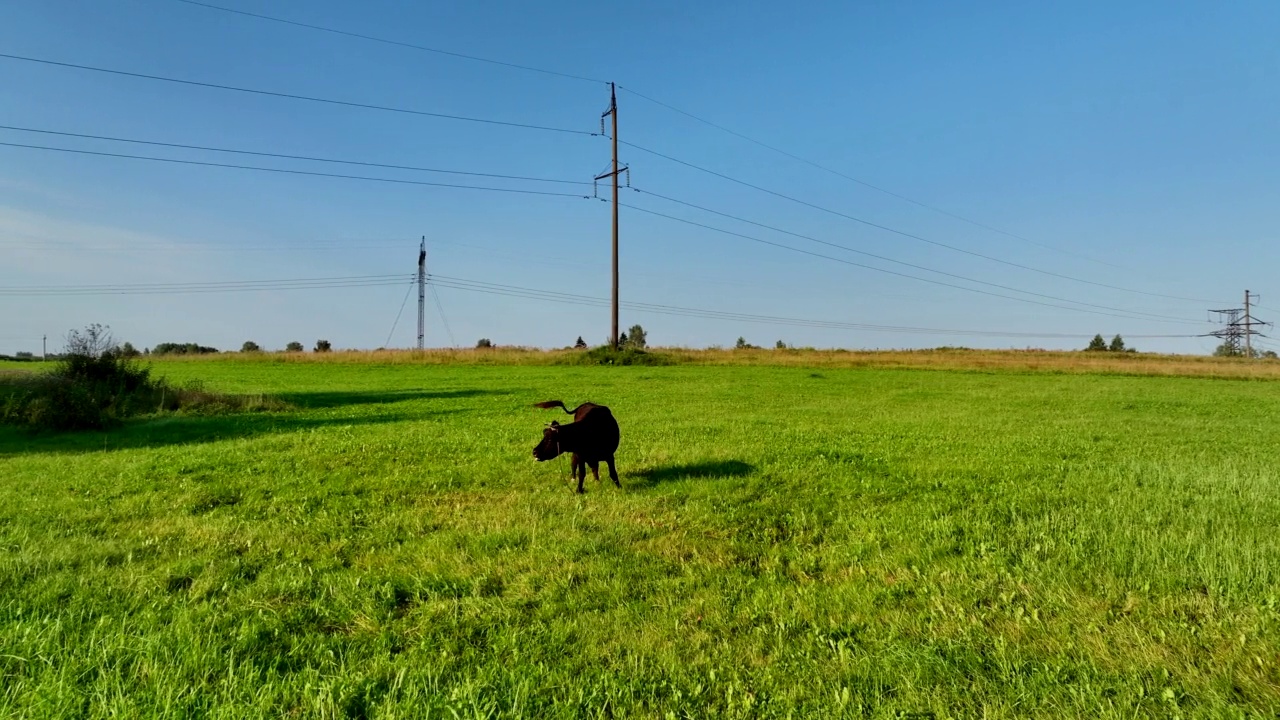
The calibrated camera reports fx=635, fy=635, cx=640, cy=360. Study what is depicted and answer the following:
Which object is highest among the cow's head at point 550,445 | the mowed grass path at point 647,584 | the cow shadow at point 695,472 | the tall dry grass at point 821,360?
the tall dry grass at point 821,360

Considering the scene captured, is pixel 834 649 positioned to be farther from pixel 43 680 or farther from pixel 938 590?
pixel 43 680

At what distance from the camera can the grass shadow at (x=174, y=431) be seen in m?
15.8

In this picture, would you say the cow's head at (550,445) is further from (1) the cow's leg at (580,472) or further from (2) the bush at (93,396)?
(2) the bush at (93,396)

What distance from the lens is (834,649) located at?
14.9 ft

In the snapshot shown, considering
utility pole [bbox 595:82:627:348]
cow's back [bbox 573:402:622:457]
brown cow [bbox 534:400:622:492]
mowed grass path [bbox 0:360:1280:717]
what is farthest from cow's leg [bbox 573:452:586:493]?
utility pole [bbox 595:82:627:348]

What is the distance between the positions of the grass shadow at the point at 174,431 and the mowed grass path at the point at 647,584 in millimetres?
2914

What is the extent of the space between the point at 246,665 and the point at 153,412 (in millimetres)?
23862

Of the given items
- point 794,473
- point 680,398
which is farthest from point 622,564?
point 680,398

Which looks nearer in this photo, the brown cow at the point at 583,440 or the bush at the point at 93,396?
the brown cow at the point at 583,440

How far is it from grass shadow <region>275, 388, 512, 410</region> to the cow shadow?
18.2 meters

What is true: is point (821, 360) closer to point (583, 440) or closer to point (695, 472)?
point (695, 472)

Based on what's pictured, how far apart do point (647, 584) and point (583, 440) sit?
150 inches

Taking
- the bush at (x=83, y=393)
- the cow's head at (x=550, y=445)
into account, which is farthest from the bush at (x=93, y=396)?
the cow's head at (x=550, y=445)

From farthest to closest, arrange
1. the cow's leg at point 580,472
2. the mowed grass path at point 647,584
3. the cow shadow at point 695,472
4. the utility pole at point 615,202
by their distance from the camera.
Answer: the utility pole at point 615,202, the cow shadow at point 695,472, the cow's leg at point 580,472, the mowed grass path at point 647,584
